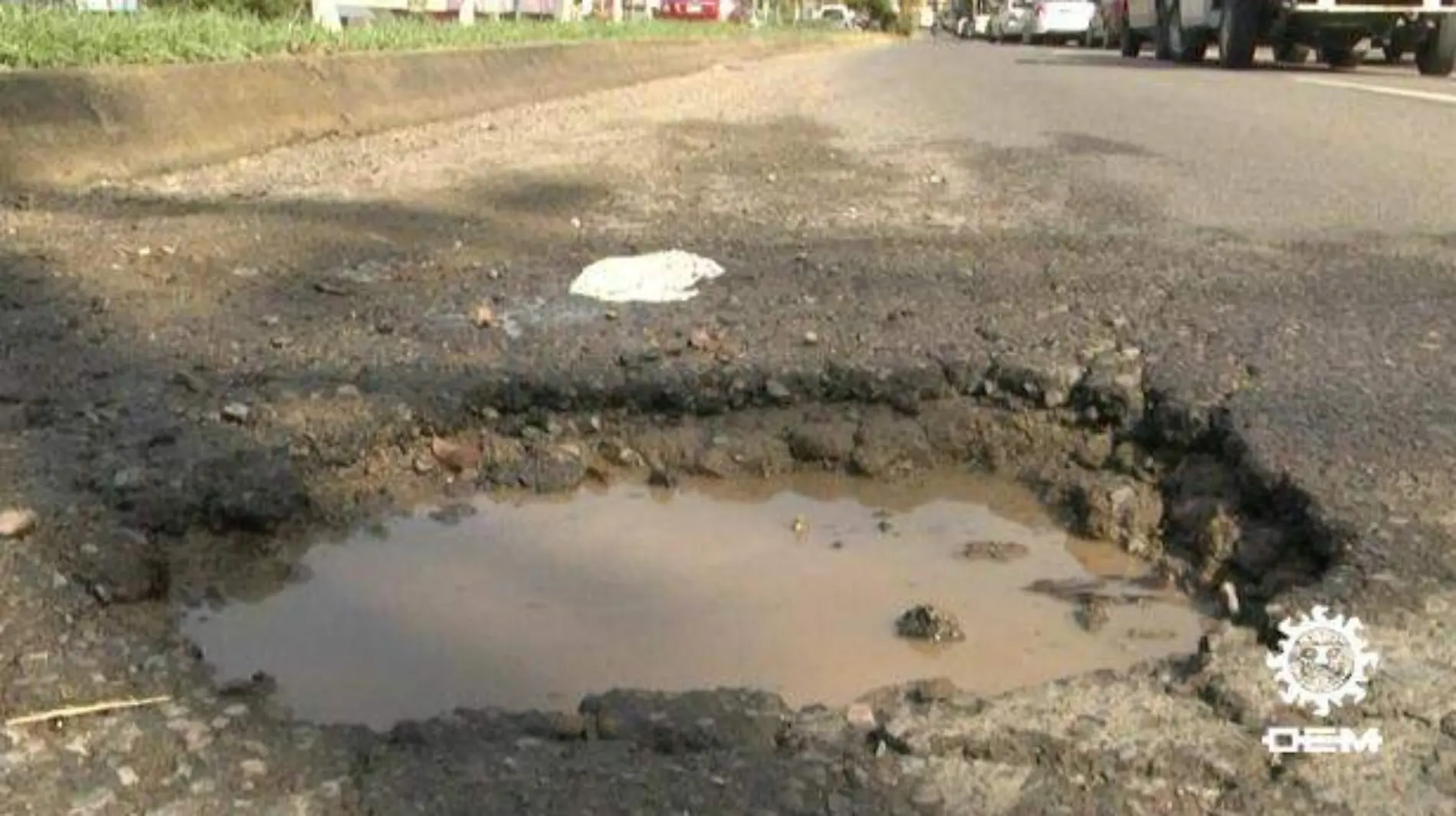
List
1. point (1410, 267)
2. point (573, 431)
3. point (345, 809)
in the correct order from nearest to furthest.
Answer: point (345, 809)
point (573, 431)
point (1410, 267)

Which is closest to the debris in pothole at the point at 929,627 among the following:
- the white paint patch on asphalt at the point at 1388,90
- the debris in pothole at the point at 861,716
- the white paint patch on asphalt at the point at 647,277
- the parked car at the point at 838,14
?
the debris in pothole at the point at 861,716

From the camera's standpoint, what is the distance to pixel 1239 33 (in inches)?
658

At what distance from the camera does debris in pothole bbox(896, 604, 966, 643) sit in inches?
102

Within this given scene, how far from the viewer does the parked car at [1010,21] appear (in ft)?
136

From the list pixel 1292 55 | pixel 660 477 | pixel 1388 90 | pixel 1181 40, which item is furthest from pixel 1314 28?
pixel 660 477

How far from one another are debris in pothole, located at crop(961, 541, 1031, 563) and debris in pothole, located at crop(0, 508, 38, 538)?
164 centimetres

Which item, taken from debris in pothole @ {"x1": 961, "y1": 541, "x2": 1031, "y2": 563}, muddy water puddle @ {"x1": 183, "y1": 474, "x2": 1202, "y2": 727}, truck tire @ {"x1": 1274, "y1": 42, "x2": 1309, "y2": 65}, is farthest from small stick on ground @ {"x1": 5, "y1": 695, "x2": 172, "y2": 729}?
truck tire @ {"x1": 1274, "y1": 42, "x2": 1309, "y2": 65}

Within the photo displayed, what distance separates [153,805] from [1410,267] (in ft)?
13.6

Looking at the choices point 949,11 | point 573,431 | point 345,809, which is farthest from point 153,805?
point 949,11

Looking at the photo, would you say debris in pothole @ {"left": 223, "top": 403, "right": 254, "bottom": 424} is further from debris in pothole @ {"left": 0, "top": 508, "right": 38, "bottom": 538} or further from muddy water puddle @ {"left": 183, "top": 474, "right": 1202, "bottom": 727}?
debris in pothole @ {"left": 0, "top": 508, "right": 38, "bottom": 538}

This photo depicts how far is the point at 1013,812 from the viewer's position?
1.84 meters

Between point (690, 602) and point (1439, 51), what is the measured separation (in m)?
15.4

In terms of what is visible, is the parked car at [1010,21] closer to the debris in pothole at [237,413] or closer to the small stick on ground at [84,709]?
the debris in pothole at [237,413]

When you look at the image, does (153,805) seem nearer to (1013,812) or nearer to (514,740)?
(514,740)
